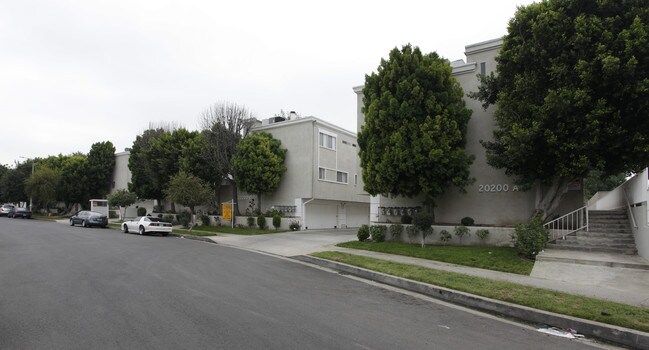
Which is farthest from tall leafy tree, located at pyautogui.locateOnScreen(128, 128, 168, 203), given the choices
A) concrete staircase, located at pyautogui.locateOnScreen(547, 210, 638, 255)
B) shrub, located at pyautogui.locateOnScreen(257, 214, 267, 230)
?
concrete staircase, located at pyautogui.locateOnScreen(547, 210, 638, 255)

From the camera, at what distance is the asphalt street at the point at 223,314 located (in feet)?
17.8

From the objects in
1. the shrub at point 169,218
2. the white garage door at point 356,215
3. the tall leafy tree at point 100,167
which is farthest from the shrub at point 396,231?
the tall leafy tree at point 100,167

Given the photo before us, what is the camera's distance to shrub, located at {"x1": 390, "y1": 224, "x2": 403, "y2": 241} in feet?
61.3

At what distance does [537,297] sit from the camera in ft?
26.0

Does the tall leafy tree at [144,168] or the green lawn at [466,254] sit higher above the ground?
the tall leafy tree at [144,168]

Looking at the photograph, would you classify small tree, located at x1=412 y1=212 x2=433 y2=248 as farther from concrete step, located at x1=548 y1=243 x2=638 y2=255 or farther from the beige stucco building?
the beige stucco building

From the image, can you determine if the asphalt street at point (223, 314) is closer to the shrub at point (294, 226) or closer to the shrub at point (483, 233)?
the shrub at point (483, 233)

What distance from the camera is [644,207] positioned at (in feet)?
39.6

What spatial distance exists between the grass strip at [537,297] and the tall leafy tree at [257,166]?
17.5 meters

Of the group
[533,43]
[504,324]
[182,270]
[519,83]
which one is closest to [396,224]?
[519,83]

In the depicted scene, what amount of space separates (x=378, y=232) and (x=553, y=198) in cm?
746

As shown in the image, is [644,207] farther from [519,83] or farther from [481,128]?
[481,128]

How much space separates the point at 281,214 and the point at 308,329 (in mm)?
22802

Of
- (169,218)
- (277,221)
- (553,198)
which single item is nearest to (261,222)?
(277,221)
